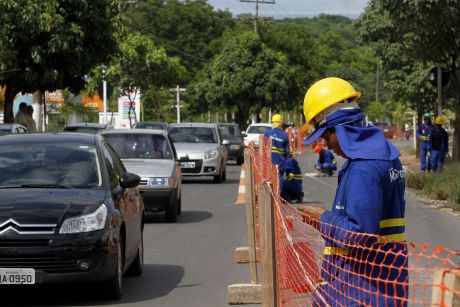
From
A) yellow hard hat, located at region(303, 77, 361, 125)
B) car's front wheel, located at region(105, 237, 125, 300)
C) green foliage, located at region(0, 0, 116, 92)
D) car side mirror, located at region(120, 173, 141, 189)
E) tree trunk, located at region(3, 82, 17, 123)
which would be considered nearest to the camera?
yellow hard hat, located at region(303, 77, 361, 125)

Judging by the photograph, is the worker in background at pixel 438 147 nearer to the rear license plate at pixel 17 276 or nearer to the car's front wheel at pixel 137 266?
the car's front wheel at pixel 137 266

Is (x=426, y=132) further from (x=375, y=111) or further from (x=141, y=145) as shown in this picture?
(x=375, y=111)

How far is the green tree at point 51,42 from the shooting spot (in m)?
27.3

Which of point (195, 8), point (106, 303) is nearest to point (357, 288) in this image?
point (106, 303)

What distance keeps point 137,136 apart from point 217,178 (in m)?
10.6

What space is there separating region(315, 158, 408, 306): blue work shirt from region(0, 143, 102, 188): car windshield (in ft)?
18.6

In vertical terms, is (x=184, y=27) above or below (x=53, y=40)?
above

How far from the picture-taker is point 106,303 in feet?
31.9

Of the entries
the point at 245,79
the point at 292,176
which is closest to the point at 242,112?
the point at 245,79

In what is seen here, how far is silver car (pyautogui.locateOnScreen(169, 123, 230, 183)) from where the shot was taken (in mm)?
28391

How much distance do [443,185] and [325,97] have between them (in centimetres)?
1841

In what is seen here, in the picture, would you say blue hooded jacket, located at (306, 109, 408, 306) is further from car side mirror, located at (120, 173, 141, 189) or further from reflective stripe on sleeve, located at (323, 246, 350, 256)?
car side mirror, located at (120, 173, 141, 189)

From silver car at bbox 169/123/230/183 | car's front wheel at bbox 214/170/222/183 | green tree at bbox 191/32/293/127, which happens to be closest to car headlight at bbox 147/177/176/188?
silver car at bbox 169/123/230/183

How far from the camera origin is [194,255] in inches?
524
